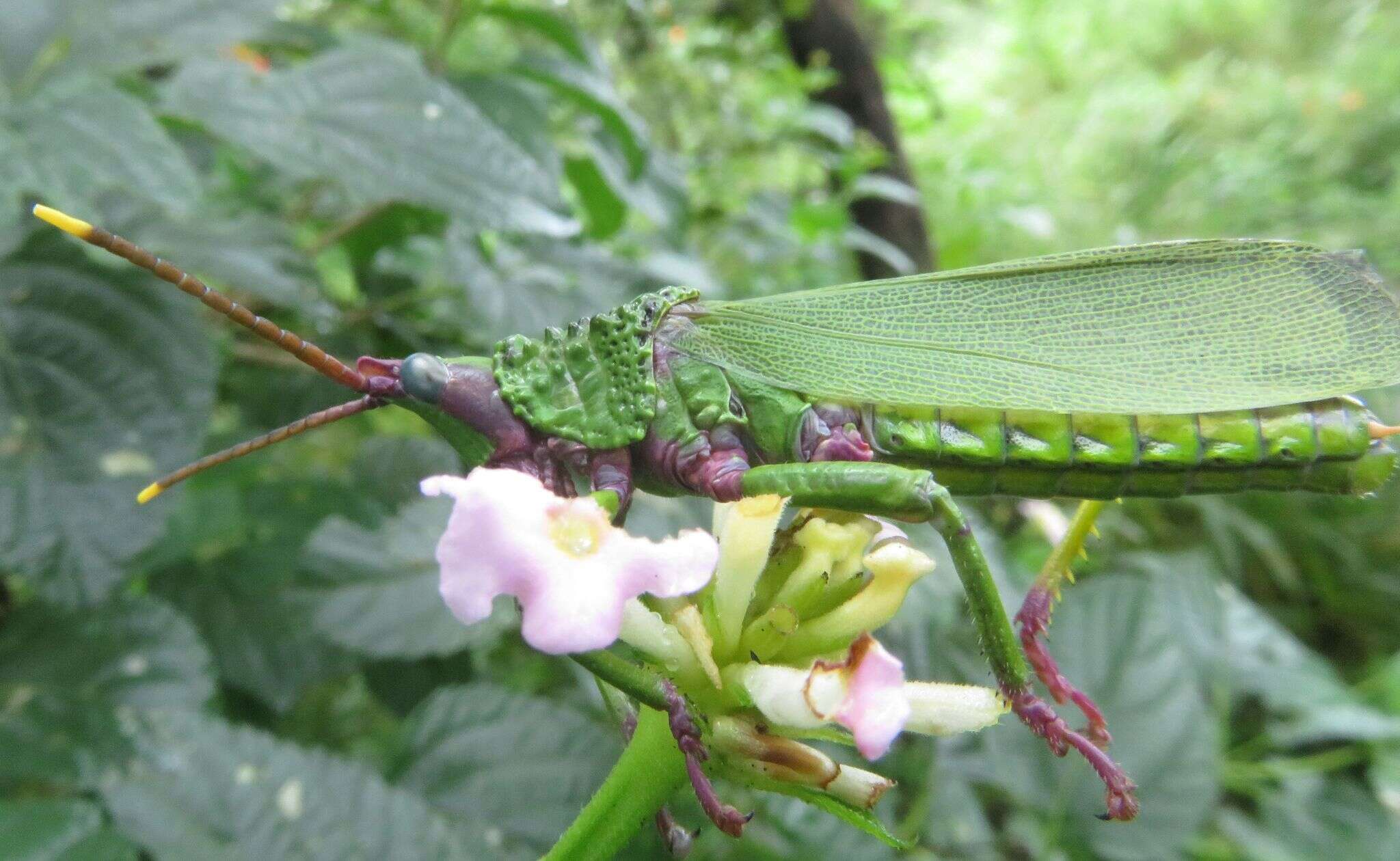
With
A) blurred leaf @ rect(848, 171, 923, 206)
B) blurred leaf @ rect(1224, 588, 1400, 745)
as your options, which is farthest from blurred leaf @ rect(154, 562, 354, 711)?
blurred leaf @ rect(1224, 588, 1400, 745)

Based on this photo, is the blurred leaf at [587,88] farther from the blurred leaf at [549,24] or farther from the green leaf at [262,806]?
the green leaf at [262,806]

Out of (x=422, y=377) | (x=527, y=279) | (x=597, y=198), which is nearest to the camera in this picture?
(x=422, y=377)

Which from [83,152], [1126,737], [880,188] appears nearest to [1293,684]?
[1126,737]

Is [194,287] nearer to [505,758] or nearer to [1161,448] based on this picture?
[505,758]

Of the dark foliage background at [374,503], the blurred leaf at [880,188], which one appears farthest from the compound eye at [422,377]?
the blurred leaf at [880,188]

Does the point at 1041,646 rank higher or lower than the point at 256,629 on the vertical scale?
higher

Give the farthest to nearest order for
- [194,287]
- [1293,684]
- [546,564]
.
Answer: [1293,684] → [194,287] → [546,564]

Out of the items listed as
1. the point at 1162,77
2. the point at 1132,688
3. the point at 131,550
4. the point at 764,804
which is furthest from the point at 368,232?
the point at 1162,77
